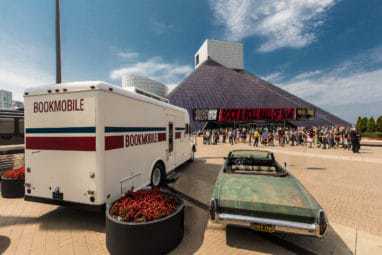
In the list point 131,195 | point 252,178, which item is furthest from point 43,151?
point 252,178

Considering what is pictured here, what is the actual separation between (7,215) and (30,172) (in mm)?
1466

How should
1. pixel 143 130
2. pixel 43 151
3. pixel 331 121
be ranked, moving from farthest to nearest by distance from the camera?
pixel 331 121 < pixel 143 130 < pixel 43 151

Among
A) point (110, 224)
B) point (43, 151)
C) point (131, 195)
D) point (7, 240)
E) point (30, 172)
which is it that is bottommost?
point (7, 240)

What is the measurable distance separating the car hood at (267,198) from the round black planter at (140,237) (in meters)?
1.07

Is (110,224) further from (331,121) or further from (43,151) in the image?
(331,121)

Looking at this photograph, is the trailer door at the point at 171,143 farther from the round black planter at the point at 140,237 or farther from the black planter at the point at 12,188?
the black planter at the point at 12,188

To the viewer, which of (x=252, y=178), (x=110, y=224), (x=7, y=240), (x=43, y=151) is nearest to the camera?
(x=110, y=224)

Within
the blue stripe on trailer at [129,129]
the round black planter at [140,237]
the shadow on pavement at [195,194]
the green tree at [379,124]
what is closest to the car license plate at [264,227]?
the shadow on pavement at [195,194]

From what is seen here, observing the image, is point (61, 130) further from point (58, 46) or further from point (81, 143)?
point (58, 46)

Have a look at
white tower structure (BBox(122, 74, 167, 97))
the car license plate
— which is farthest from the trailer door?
white tower structure (BBox(122, 74, 167, 97))

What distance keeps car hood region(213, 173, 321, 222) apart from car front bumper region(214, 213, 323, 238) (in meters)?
0.08

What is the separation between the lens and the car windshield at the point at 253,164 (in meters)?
4.97

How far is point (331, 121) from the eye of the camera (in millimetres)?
52406

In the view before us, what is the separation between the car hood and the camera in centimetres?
325
